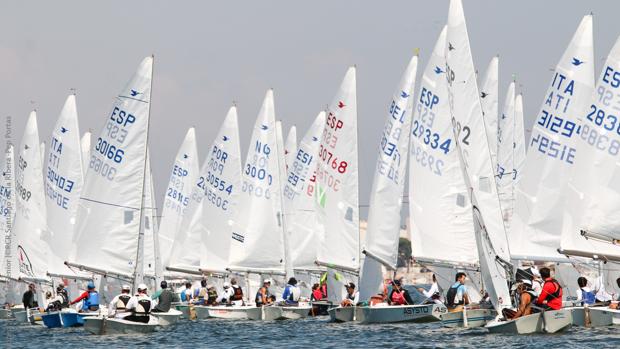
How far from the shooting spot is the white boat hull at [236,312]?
139ft

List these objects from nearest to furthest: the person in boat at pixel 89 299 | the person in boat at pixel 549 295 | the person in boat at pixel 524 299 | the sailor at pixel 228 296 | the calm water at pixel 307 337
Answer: the calm water at pixel 307 337, the person in boat at pixel 549 295, the person in boat at pixel 524 299, the person in boat at pixel 89 299, the sailor at pixel 228 296

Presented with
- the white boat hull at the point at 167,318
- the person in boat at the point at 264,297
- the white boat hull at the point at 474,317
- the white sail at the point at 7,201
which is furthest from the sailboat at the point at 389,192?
the white sail at the point at 7,201

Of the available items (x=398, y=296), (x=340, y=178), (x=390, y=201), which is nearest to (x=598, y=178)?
(x=398, y=296)

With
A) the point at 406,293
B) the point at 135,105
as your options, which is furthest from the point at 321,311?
the point at 135,105

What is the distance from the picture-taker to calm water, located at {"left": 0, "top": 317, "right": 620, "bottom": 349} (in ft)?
89.5

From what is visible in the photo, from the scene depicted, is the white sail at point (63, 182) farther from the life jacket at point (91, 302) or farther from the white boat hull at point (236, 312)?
the life jacket at point (91, 302)

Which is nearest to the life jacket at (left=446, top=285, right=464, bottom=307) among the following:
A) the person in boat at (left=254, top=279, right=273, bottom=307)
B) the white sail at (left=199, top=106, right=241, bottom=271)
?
the person in boat at (left=254, top=279, right=273, bottom=307)

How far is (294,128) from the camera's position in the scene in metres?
66.6

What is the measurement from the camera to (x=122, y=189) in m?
37.6

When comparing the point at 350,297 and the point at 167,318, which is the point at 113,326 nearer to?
the point at 167,318

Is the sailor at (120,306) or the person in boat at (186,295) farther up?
the person in boat at (186,295)

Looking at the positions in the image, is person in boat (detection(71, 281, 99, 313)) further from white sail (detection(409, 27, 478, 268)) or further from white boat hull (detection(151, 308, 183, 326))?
white sail (detection(409, 27, 478, 268))

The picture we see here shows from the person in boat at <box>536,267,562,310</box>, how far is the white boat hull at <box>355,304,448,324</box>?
6655 mm

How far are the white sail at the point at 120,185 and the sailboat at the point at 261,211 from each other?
417 inches
